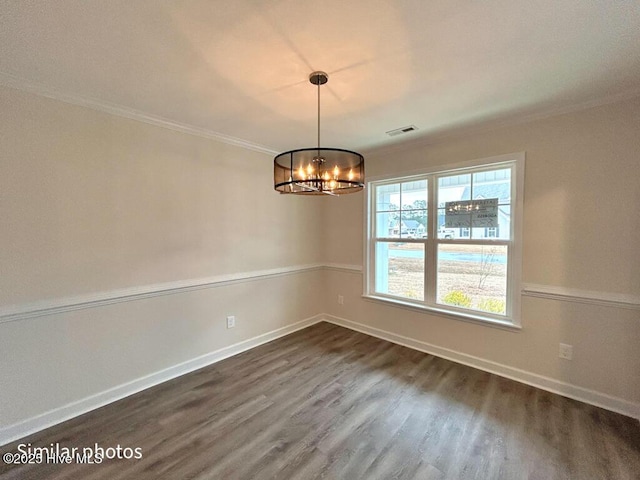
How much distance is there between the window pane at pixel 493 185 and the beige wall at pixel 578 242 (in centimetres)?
20

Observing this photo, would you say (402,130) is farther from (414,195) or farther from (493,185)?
(493,185)

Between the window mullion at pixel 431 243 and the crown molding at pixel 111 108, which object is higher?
the crown molding at pixel 111 108

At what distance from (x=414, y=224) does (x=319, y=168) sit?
2096 millimetres

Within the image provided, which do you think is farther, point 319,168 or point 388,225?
point 388,225

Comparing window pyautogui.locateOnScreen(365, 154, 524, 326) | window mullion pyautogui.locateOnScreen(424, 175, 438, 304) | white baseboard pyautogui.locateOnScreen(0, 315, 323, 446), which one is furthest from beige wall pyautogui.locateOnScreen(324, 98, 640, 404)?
white baseboard pyautogui.locateOnScreen(0, 315, 323, 446)

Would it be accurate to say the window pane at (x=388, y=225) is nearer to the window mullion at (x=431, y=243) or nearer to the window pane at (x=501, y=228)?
the window mullion at (x=431, y=243)

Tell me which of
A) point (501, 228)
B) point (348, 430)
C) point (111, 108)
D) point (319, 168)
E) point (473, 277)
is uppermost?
point (111, 108)

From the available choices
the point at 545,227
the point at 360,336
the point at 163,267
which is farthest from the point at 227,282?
the point at 545,227

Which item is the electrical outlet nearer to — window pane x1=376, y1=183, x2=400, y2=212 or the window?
the window

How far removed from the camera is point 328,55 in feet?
5.39

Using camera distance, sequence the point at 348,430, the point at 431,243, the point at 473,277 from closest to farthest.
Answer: the point at 348,430
the point at 473,277
the point at 431,243

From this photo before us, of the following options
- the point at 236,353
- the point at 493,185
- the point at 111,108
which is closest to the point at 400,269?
the point at 493,185

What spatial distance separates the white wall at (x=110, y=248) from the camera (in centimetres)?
190

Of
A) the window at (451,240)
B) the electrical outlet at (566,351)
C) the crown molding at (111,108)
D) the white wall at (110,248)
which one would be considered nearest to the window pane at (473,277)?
the window at (451,240)
